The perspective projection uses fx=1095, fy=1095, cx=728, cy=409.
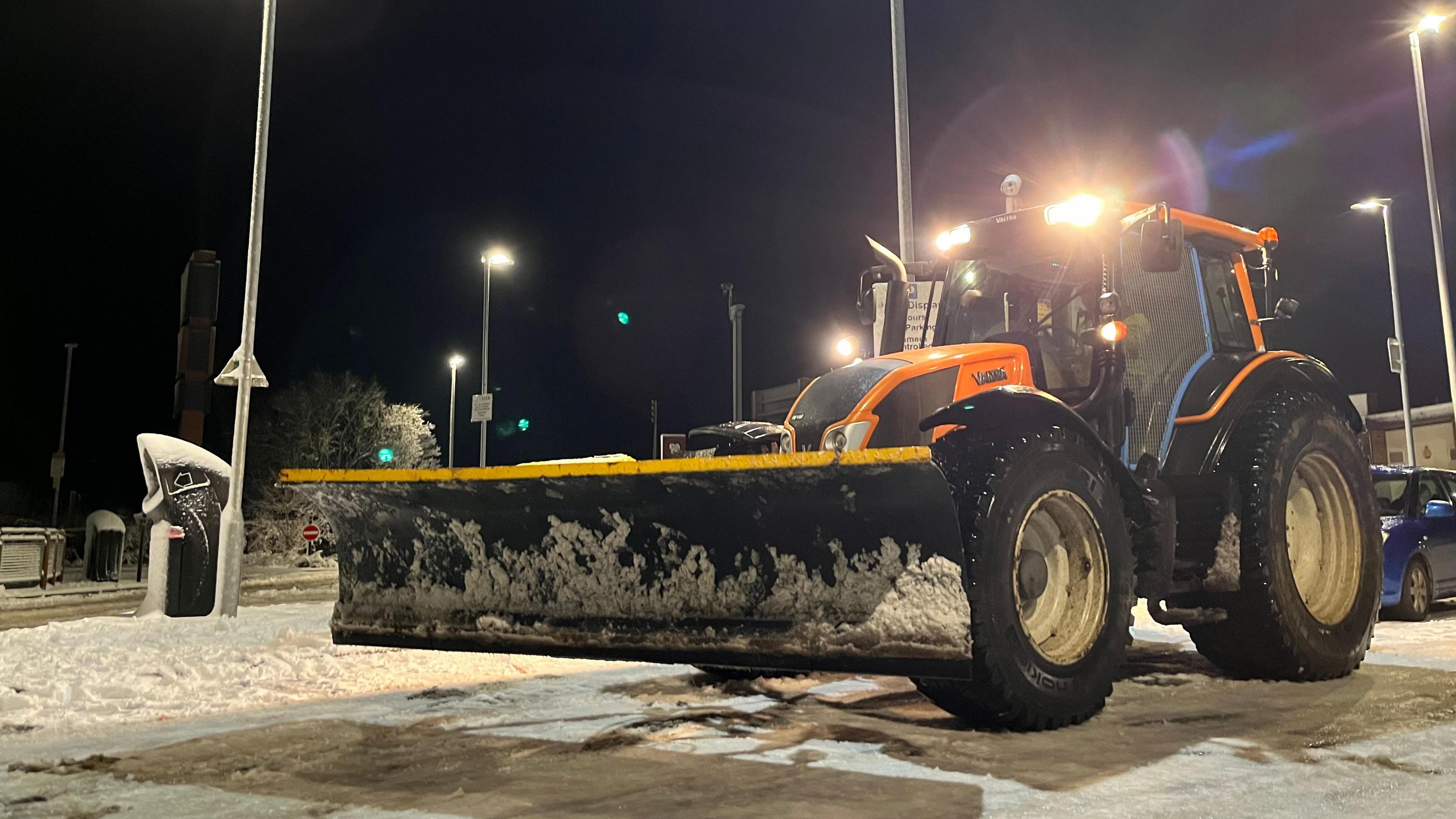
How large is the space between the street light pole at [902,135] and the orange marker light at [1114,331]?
7766mm

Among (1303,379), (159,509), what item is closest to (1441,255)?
(1303,379)

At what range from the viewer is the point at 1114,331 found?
234 inches

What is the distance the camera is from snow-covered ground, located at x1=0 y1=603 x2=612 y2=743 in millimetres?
6273

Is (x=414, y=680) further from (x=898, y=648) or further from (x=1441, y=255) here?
(x=1441, y=255)

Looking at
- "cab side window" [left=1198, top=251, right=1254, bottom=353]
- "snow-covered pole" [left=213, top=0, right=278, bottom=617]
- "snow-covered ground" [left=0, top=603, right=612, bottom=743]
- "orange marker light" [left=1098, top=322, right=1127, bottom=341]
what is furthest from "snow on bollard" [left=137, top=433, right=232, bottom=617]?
"cab side window" [left=1198, top=251, right=1254, bottom=353]

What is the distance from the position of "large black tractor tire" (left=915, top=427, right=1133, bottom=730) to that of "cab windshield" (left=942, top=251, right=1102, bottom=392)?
111cm

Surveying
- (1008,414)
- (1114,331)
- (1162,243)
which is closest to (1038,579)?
(1008,414)

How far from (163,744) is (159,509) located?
7.82 m

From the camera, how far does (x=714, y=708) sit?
609 centimetres

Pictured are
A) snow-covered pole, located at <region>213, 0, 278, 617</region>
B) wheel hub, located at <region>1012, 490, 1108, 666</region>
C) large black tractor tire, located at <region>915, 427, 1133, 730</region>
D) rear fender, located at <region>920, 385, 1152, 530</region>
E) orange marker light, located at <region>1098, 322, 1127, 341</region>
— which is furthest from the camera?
snow-covered pole, located at <region>213, 0, 278, 617</region>

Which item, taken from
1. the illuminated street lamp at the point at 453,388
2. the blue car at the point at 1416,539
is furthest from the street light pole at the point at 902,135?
the illuminated street lamp at the point at 453,388

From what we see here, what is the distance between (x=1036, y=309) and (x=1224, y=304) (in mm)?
1512

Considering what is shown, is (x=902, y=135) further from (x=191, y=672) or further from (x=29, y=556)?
(x=29, y=556)

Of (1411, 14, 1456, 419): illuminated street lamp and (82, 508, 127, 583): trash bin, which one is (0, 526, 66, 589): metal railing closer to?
(82, 508, 127, 583): trash bin
